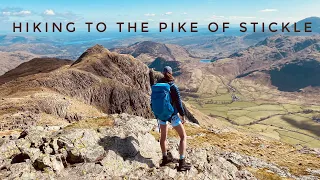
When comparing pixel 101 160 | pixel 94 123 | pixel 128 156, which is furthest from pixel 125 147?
pixel 94 123

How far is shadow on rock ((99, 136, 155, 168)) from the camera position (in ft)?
68.1

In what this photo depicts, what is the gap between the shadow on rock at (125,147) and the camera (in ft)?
68.1

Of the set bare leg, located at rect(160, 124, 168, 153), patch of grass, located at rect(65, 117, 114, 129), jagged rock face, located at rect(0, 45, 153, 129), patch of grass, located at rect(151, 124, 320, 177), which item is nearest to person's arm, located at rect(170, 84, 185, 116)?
bare leg, located at rect(160, 124, 168, 153)

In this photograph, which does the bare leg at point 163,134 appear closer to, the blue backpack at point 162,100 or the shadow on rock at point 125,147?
the blue backpack at point 162,100

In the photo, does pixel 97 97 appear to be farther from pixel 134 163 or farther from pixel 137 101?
pixel 134 163

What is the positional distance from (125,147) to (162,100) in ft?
18.7

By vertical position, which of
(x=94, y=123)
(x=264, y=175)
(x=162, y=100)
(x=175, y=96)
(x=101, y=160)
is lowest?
(x=264, y=175)

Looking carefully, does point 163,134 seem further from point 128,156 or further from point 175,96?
point 128,156

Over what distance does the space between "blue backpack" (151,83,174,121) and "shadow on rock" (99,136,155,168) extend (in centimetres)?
433

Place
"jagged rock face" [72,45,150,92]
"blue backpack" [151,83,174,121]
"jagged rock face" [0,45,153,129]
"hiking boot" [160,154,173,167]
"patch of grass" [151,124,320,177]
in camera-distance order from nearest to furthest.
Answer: "blue backpack" [151,83,174,121] → "hiking boot" [160,154,173,167] → "patch of grass" [151,124,320,177] → "jagged rock face" [0,45,153,129] → "jagged rock face" [72,45,150,92]

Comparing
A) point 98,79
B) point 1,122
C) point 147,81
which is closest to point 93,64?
point 98,79

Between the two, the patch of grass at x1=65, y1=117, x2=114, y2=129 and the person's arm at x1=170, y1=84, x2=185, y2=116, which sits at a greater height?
the person's arm at x1=170, y1=84, x2=185, y2=116

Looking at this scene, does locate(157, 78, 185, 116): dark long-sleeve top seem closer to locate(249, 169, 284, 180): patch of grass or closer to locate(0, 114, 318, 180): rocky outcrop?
locate(0, 114, 318, 180): rocky outcrop

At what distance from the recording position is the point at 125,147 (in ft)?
70.9
